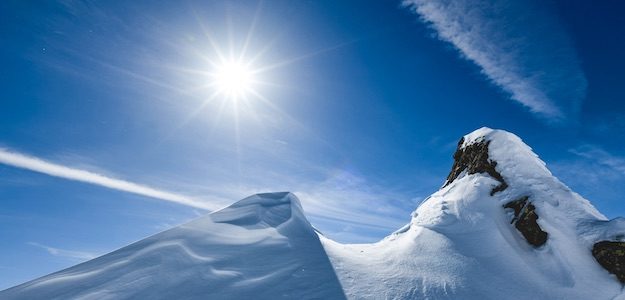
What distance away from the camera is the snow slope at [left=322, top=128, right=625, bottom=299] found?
6684 mm

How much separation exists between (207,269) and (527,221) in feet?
29.1

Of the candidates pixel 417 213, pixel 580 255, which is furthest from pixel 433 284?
pixel 417 213

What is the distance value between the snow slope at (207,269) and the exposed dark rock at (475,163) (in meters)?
7.39

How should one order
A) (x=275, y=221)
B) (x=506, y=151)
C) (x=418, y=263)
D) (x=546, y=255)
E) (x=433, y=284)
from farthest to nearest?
(x=506, y=151), (x=275, y=221), (x=546, y=255), (x=418, y=263), (x=433, y=284)

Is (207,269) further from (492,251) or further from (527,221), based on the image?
(527,221)

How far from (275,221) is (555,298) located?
6.94 m

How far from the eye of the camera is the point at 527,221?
9117 millimetres

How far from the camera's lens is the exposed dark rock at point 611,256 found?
7.45 meters

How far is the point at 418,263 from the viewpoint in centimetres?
759

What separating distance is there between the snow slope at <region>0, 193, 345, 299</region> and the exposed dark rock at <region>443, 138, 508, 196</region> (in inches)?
291

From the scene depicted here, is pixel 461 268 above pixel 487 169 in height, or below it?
below

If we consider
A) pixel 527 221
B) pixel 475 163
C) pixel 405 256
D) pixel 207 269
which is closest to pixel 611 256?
pixel 527 221

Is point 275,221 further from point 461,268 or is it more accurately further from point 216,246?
point 461,268

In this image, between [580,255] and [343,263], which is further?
[580,255]
